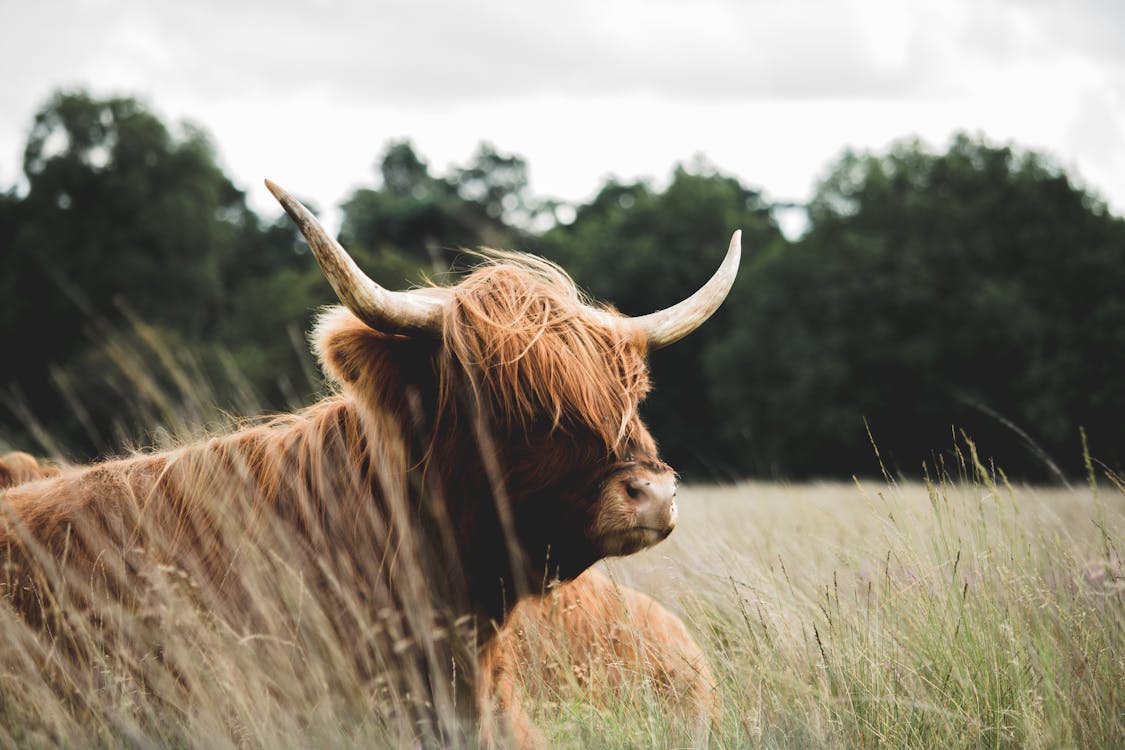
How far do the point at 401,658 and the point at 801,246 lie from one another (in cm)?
3670

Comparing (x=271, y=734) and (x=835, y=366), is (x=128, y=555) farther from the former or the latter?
(x=835, y=366)

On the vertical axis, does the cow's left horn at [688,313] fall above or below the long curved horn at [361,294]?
below

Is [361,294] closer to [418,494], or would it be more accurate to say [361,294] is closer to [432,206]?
[418,494]

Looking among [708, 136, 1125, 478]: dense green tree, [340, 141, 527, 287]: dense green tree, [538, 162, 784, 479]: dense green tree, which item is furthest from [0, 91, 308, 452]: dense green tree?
[708, 136, 1125, 478]: dense green tree

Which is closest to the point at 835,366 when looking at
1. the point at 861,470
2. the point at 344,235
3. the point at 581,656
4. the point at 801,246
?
the point at 861,470

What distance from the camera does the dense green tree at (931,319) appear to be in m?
Answer: 29.2

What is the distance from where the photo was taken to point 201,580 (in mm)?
2961

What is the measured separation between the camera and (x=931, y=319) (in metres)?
33.1

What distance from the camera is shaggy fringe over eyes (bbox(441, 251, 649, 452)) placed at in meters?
2.97

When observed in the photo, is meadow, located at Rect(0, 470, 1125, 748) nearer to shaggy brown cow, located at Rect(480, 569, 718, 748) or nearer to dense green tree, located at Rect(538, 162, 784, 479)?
shaggy brown cow, located at Rect(480, 569, 718, 748)

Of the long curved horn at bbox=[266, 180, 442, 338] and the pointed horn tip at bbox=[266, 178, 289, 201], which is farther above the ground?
the pointed horn tip at bbox=[266, 178, 289, 201]

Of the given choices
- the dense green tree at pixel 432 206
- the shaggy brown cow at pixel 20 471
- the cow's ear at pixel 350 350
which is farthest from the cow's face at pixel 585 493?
the dense green tree at pixel 432 206

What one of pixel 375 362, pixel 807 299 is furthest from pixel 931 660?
pixel 807 299

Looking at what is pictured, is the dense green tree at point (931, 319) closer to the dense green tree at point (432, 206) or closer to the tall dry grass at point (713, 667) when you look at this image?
the dense green tree at point (432, 206)
